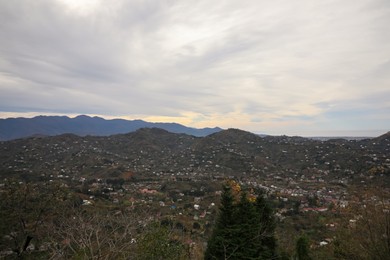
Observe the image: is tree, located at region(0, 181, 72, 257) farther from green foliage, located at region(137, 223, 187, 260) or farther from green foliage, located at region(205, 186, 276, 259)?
green foliage, located at region(205, 186, 276, 259)

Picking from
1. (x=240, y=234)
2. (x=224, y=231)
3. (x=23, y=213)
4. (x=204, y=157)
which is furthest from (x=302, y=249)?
(x=204, y=157)

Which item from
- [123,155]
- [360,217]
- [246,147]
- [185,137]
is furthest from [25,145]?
[360,217]

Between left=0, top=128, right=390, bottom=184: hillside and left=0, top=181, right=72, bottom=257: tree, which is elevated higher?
left=0, top=181, right=72, bottom=257: tree

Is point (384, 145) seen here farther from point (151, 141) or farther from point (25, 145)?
point (25, 145)

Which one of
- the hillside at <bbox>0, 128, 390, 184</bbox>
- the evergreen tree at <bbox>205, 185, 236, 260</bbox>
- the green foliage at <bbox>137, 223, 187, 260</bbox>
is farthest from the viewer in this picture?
the hillside at <bbox>0, 128, 390, 184</bbox>

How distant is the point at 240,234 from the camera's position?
18.5m

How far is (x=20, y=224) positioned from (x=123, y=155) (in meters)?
136

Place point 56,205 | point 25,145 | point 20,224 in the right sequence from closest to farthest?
point 20,224 → point 56,205 → point 25,145

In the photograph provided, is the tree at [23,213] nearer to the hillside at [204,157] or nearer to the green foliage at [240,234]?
the green foliage at [240,234]

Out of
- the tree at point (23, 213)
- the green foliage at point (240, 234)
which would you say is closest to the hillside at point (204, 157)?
the tree at point (23, 213)

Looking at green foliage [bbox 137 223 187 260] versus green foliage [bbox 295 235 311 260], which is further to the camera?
green foliage [bbox 295 235 311 260]

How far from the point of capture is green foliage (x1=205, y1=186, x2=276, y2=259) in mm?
17677

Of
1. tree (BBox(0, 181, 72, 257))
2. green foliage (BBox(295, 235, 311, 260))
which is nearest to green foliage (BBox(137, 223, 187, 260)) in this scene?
tree (BBox(0, 181, 72, 257))

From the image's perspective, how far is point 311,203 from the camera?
6075 centimetres
